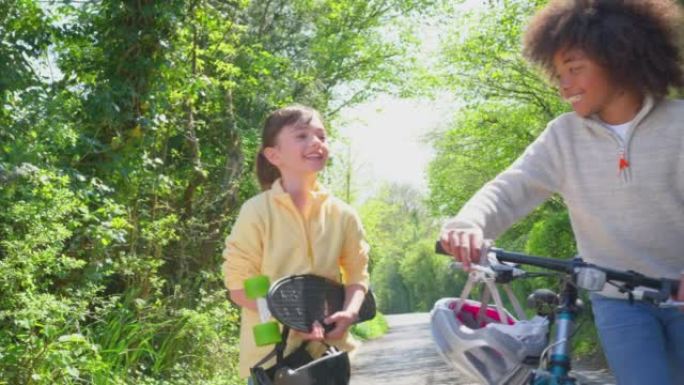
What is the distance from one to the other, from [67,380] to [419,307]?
→ 6577 centimetres

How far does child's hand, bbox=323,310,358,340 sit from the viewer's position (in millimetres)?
3516

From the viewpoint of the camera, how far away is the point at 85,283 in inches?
356

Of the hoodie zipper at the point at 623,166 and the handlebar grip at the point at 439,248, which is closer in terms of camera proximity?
the handlebar grip at the point at 439,248

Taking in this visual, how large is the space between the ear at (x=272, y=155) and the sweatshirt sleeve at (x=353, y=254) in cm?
37

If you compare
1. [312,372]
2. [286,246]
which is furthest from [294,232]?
[312,372]

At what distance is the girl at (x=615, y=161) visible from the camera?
252cm

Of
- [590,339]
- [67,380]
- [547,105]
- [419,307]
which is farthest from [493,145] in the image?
[419,307]

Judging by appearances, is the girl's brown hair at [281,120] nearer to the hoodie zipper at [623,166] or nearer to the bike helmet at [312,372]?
the bike helmet at [312,372]

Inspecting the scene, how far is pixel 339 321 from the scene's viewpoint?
353cm

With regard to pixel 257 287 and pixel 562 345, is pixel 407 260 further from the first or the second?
pixel 562 345

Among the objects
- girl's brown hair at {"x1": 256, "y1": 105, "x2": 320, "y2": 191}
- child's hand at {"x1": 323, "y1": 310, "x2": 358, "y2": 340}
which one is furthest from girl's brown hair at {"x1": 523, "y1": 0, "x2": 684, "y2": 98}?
girl's brown hair at {"x1": 256, "y1": 105, "x2": 320, "y2": 191}

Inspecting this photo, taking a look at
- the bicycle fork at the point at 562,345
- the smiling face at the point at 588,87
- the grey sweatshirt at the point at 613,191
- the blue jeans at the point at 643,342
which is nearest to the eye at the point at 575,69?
the smiling face at the point at 588,87

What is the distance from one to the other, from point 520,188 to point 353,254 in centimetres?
126

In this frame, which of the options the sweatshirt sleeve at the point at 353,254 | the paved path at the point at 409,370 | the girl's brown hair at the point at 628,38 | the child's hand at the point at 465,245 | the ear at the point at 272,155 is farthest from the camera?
the paved path at the point at 409,370
